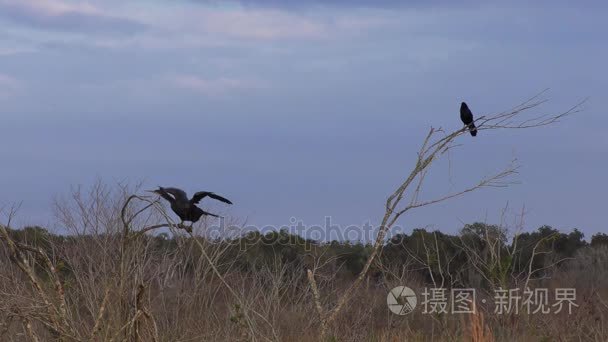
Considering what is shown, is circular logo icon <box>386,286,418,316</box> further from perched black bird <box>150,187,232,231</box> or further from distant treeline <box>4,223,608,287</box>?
perched black bird <box>150,187,232,231</box>

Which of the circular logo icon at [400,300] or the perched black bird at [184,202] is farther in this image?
the circular logo icon at [400,300]

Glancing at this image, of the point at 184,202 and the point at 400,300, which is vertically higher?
the point at 184,202

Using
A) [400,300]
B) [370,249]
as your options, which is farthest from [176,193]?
[370,249]

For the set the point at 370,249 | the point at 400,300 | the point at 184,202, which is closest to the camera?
the point at 184,202

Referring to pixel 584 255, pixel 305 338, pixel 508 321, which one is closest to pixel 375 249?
pixel 508 321

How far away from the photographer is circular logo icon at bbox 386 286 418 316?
14.2 meters

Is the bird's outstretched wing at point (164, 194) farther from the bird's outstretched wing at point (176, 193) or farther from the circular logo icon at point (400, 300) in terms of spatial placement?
the circular logo icon at point (400, 300)

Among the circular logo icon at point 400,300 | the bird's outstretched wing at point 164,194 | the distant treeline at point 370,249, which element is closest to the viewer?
the bird's outstretched wing at point 164,194

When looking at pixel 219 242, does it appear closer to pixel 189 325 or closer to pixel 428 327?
pixel 189 325

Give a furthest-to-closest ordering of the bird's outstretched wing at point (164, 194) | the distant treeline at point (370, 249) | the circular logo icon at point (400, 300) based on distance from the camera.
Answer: the distant treeline at point (370, 249) → the circular logo icon at point (400, 300) → the bird's outstretched wing at point (164, 194)

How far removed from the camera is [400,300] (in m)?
14.7

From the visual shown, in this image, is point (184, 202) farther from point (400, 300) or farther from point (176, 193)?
point (400, 300)

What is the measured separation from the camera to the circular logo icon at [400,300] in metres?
14.2

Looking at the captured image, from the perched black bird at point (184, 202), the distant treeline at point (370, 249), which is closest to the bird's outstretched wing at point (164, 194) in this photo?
the perched black bird at point (184, 202)
